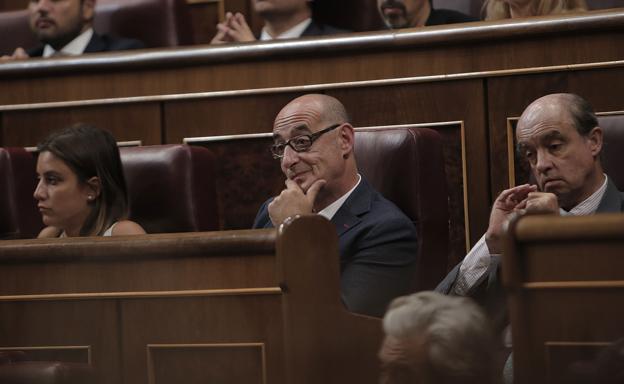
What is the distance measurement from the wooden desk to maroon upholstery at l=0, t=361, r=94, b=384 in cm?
2

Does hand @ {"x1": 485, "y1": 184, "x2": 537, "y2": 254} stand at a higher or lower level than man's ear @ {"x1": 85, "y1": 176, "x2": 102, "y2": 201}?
lower

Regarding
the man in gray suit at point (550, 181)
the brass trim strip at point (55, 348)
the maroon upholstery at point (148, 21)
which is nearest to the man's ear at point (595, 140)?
the man in gray suit at point (550, 181)

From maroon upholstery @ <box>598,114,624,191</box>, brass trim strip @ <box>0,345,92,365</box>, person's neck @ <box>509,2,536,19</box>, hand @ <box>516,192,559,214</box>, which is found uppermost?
person's neck @ <box>509,2,536,19</box>

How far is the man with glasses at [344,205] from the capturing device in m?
0.87

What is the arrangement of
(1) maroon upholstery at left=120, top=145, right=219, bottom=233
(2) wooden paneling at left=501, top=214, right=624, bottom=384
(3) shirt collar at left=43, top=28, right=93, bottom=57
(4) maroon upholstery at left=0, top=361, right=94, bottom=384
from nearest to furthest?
(2) wooden paneling at left=501, top=214, right=624, bottom=384, (4) maroon upholstery at left=0, top=361, right=94, bottom=384, (1) maroon upholstery at left=120, top=145, right=219, bottom=233, (3) shirt collar at left=43, top=28, right=93, bottom=57

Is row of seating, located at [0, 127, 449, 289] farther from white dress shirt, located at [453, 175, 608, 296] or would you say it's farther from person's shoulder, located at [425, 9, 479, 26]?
person's shoulder, located at [425, 9, 479, 26]

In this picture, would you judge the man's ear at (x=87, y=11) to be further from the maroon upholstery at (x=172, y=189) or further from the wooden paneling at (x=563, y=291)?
the wooden paneling at (x=563, y=291)

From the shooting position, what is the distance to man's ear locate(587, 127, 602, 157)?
0.91m

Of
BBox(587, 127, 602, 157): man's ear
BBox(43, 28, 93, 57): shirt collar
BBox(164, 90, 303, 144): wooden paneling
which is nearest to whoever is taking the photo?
BBox(587, 127, 602, 157): man's ear

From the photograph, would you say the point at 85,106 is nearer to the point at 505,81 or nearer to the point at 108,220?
the point at 108,220

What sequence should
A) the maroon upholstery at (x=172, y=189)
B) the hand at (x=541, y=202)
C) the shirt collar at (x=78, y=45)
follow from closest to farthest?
1. the hand at (x=541, y=202)
2. the maroon upholstery at (x=172, y=189)
3. the shirt collar at (x=78, y=45)

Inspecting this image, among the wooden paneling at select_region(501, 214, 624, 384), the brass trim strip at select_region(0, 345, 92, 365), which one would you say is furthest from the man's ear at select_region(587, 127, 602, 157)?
the brass trim strip at select_region(0, 345, 92, 365)

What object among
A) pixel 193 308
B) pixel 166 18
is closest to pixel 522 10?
pixel 166 18

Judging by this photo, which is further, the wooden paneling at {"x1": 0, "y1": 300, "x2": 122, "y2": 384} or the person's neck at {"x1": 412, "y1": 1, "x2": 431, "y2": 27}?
the person's neck at {"x1": 412, "y1": 1, "x2": 431, "y2": 27}
